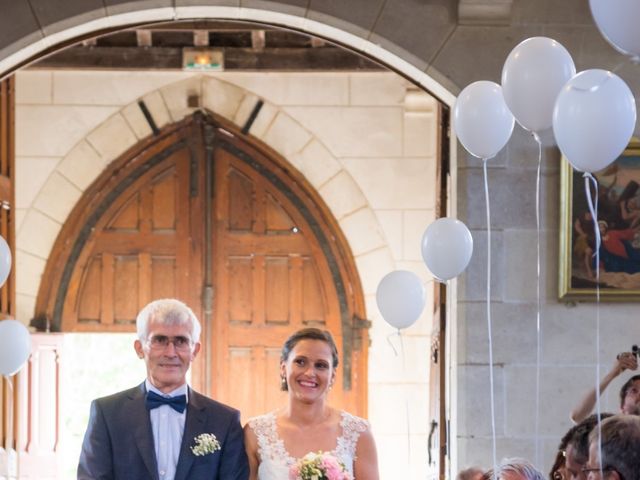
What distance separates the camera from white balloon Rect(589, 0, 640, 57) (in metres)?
3.56

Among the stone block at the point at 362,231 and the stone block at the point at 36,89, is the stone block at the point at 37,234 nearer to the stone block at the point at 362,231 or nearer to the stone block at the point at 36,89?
the stone block at the point at 36,89

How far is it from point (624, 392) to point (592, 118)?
4.83 feet

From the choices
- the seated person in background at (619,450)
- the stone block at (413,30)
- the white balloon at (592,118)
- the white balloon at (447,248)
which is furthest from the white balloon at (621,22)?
the stone block at (413,30)

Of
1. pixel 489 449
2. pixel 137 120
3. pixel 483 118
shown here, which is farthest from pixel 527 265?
pixel 137 120

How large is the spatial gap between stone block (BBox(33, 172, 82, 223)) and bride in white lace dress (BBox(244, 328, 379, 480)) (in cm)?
616

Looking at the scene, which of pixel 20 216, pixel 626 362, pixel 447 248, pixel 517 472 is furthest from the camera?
pixel 20 216

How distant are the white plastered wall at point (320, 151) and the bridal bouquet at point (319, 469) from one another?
6321mm

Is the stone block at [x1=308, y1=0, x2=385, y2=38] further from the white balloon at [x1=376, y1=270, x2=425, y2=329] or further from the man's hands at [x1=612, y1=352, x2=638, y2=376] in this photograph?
the man's hands at [x1=612, y1=352, x2=638, y2=376]

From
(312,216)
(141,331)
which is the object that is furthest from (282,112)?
(141,331)

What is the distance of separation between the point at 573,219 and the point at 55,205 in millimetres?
5077

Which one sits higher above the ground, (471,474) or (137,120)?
(137,120)

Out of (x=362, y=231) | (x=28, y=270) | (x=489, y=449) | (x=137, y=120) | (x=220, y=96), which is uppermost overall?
(x=220, y=96)

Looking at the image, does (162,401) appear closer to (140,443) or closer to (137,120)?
(140,443)

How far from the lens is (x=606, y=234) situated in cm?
695
